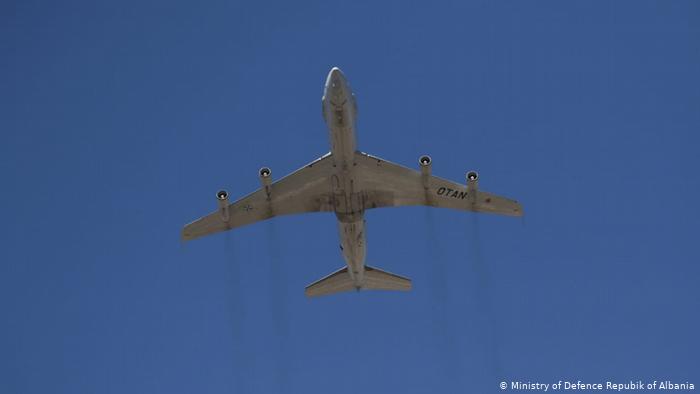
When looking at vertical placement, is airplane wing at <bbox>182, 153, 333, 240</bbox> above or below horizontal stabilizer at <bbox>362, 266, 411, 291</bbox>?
above

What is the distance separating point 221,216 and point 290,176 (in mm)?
4172

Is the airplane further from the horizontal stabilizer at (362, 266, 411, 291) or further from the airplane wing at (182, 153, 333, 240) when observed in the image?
the horizontal stabilizer at (362, 266, 411, 291)

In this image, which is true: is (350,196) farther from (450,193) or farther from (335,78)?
(335,78)

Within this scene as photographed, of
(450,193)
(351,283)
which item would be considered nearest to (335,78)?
(450,193)

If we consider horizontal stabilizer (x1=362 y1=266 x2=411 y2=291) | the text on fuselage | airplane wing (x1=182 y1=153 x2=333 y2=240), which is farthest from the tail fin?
the text on fuselage

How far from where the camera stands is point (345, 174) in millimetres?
60969

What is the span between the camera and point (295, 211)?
6384 cm

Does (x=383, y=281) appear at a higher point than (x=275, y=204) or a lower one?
lower

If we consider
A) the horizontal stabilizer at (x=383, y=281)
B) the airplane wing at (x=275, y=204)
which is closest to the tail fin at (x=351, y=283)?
the horizontal stabilizer at (x=383, y=281)

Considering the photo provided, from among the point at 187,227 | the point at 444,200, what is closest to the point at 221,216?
the point at 187,227

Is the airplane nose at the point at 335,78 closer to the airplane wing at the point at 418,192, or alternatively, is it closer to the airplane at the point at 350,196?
the airplane at the point at 350,196

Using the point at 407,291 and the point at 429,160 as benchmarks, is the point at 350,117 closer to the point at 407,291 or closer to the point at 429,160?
the point at 429,160

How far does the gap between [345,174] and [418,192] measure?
15.1 feet

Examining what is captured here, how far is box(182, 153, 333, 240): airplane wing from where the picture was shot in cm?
6256
